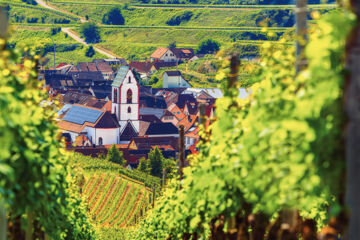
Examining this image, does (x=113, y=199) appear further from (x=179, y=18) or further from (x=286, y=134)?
(x=179, y=18)

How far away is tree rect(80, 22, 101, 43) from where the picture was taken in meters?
179

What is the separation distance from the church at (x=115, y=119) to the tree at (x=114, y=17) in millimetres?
92455

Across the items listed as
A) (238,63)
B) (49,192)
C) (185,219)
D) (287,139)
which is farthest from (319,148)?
(185,219)

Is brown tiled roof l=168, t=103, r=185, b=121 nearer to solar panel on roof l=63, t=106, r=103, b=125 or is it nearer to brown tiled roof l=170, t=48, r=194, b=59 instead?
solar panel on roof l=63, t=106, r=103, b=125

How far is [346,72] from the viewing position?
493 centimetres

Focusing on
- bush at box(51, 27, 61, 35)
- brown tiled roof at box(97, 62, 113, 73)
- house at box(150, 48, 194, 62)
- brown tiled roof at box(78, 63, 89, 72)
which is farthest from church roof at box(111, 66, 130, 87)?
bush at box(51, 27, 61, 35)

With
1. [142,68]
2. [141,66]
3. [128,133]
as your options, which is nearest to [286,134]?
[128,133]

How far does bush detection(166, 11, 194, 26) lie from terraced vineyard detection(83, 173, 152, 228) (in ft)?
441

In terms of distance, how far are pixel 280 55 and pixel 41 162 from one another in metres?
2.68

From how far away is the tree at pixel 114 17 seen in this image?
19112 cm

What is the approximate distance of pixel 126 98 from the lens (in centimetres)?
9812

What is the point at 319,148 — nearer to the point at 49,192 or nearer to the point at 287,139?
the point at 287,139

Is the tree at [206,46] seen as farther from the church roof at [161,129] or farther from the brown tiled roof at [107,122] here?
the brown tiled roof at [107,122]

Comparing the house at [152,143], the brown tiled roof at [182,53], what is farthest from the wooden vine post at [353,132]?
the brown tiled roof at [182,53]
